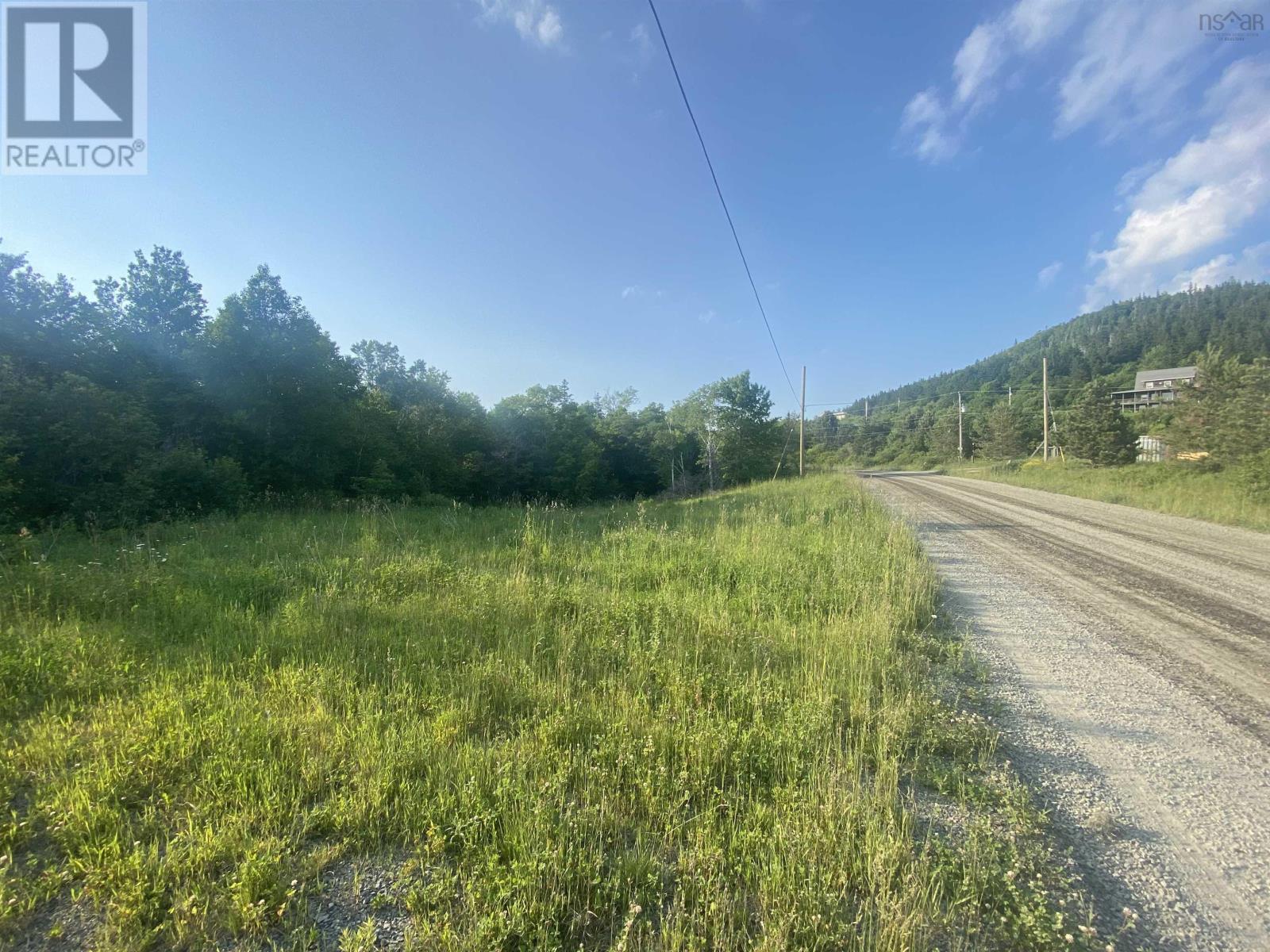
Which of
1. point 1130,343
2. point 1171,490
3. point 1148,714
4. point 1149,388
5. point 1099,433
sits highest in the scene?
point 1130,343

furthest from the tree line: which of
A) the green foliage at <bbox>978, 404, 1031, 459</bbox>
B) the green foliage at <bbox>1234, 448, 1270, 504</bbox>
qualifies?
the green foliage at <bbox>978, 404, 1031, 459</bbox>

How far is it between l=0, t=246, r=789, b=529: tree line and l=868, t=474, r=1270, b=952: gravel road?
580 inches

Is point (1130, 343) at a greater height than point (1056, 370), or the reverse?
point (1130, 343)

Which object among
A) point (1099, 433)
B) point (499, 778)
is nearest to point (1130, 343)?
point (1099, 433)

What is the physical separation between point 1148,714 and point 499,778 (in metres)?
4.52

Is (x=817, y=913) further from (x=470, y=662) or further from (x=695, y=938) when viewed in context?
(x=470, y=662)

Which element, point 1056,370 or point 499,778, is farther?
point 1056,370

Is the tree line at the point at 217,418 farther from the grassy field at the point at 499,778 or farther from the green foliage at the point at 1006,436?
the green foliage at the point at 1006,436

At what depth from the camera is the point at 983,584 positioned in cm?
641

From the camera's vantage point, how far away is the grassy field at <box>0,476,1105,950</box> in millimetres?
1672

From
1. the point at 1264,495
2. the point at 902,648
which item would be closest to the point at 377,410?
the point at 902,648

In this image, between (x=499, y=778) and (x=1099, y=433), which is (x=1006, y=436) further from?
(x=499, y=778)

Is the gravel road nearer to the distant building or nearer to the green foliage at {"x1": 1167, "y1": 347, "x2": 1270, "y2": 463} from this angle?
the green foliage at {"x1": 1167, "y1": 347, "x2": 1270, "y2": 463}

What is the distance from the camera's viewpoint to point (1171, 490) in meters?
14.5
